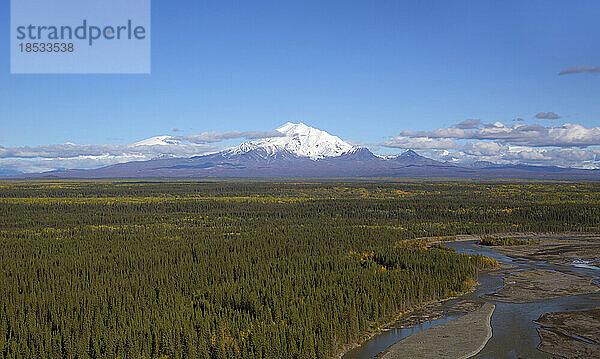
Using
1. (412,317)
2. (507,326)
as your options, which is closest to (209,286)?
(412,317)

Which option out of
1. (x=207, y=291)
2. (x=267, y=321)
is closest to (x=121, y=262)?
(x=207, y=291)

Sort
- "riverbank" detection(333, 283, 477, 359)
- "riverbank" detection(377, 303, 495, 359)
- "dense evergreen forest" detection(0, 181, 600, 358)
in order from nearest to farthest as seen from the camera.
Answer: "dense evergreen forest" detection(0, 181, 600, 358), "riverbank" detection(377, 303, 495, 359), "riverbank" detection(333, 283, 477, 359)

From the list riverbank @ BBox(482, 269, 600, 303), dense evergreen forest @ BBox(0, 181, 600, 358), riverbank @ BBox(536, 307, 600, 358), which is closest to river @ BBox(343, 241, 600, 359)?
riverbank @ BBox(536, 307, 600, 358)

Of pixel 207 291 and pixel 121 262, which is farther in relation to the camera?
pixel 121 262

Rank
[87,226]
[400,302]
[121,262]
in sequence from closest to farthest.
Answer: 1. [400,302]
2. [121,262]
3. [87,226]

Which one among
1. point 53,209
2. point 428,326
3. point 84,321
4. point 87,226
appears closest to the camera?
point 84,321

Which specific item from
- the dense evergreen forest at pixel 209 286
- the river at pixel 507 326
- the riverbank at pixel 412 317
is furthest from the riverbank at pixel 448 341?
the dense evergreen forest at pixel 209 286

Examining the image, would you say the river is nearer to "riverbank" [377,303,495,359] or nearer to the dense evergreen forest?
"riverbank" [377,303,495,359]

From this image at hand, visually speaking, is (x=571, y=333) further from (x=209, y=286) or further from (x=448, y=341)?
(x=209, y=286)

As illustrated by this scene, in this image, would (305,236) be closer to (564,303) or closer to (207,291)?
(207,291)
